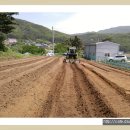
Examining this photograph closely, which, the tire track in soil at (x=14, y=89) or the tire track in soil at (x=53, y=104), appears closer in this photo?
the tire track in soil at (x=53, y=104)

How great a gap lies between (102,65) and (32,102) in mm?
12713

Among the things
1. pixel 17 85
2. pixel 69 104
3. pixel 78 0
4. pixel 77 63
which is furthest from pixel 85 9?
pixel 77 63

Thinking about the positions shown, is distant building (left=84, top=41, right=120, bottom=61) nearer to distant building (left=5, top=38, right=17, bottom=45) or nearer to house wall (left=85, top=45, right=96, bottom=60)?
house wall (left=85, top=45, right=96, bottom=60)

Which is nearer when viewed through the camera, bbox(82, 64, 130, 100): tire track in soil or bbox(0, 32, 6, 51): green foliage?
bbox(82, 64, 130, 100): tire track in soil

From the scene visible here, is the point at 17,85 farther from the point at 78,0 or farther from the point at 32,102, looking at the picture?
the point at 78,0

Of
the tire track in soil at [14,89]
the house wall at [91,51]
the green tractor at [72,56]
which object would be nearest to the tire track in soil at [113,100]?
the tire track in soil at [14,89]

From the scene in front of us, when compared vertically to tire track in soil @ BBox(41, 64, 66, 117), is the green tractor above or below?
above

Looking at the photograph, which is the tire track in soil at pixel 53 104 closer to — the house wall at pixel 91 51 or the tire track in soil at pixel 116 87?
the tire track in soil at pixel 116 87

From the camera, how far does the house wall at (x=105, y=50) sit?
22.4 metres

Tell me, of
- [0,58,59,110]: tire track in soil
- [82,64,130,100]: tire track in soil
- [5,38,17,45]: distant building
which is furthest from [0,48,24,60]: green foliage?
[82,64,130,100]: tire track in soil

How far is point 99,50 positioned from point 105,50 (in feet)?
7.97

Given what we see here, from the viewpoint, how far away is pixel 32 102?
1484 centimetres

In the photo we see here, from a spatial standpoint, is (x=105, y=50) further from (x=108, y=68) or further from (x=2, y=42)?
(x=2, y=42)

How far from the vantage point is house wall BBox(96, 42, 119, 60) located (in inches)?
883
